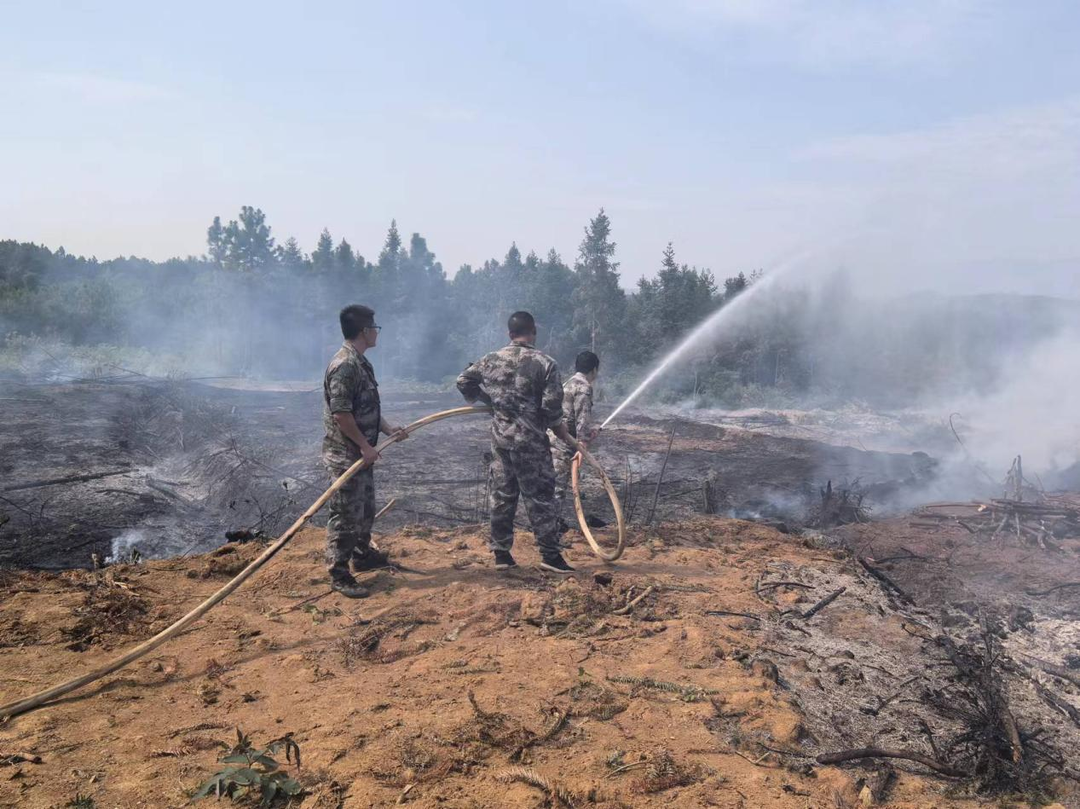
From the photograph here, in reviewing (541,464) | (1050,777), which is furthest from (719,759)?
(541,464)

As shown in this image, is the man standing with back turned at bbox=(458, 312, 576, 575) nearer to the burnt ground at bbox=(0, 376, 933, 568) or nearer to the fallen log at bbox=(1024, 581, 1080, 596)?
the burnt ground at bbox=(0, 376, 933, 568)

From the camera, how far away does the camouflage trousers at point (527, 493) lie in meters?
5.81

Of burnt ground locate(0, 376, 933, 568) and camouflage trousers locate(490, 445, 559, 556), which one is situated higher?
camouflage trousers locate(490, 445, 559, 556)

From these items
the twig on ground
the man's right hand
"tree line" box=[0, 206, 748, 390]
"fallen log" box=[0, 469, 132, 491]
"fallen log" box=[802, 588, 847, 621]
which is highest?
"tree line" box=[0, 206, 748, 390]

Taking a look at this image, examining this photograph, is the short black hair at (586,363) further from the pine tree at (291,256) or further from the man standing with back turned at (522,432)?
the pine tree at (291,256)

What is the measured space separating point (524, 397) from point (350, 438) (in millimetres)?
1523

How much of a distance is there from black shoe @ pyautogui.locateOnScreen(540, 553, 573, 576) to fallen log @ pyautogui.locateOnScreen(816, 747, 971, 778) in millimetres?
2815

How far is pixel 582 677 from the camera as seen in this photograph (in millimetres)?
3947

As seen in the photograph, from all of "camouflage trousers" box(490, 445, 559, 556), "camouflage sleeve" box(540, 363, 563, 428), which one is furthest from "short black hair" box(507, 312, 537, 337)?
"camouflage trousers" box(490, 445, 559, 556)

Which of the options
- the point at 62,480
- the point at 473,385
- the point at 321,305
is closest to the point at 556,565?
the point at 473,385

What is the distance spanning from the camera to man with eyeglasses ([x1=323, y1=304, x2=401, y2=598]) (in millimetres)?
5094

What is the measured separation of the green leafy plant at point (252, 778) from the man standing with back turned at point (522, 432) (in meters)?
3.12

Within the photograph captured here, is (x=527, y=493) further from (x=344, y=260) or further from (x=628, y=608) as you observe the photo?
(x=344, y=260)

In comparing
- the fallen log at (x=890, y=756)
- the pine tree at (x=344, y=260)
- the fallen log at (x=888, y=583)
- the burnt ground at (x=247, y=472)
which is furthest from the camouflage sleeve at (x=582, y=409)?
the pine tree at (x=344, y=260)
